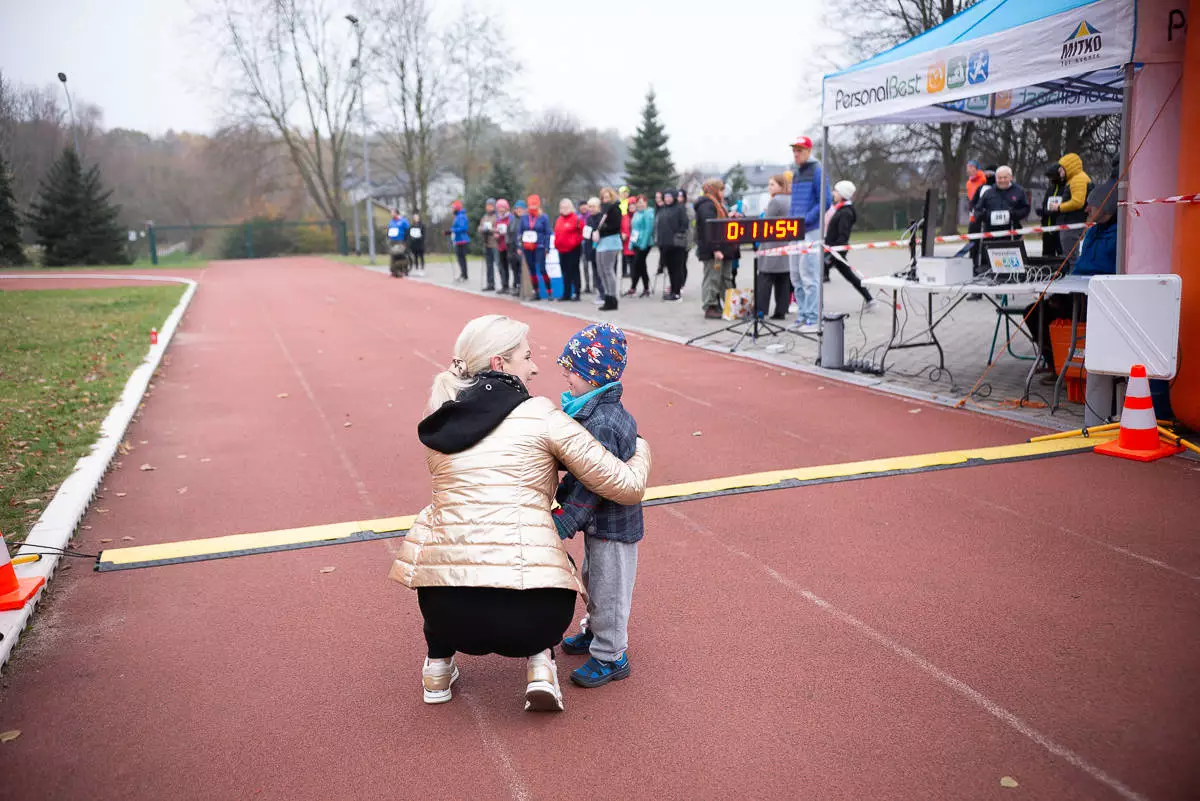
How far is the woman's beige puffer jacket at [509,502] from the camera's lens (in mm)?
3193

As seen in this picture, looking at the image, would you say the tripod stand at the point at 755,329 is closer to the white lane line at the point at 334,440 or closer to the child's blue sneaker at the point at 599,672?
the white lane line at the point at 334,440

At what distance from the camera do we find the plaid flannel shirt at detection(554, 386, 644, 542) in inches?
136

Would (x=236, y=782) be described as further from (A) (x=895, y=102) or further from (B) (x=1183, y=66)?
(A) (x=895, y=102)

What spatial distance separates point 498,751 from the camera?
332cm

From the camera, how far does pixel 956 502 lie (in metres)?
5.88

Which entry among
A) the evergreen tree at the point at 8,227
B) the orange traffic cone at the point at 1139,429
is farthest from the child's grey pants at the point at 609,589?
the evergreen tree at the point at 8,227

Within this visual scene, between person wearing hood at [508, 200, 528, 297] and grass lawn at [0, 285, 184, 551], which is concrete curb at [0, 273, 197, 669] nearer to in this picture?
grass lawn at [0, 285, 184, 551]

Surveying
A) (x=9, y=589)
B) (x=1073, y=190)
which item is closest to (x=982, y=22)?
(x=1073, y=190)

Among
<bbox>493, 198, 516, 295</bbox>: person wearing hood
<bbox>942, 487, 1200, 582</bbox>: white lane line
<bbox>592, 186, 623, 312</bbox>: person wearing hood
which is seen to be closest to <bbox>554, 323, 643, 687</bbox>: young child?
<bbox>942, 487, 1200, 582</bbox>: white lane line

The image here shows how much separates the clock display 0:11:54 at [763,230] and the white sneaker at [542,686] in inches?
347

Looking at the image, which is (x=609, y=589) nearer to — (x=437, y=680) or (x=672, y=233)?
(x=437, y=680)

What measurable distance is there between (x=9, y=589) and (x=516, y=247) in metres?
17.3

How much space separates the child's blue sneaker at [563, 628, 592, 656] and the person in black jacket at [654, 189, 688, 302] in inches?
561

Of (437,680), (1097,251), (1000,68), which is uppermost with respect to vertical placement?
(1000,68)
